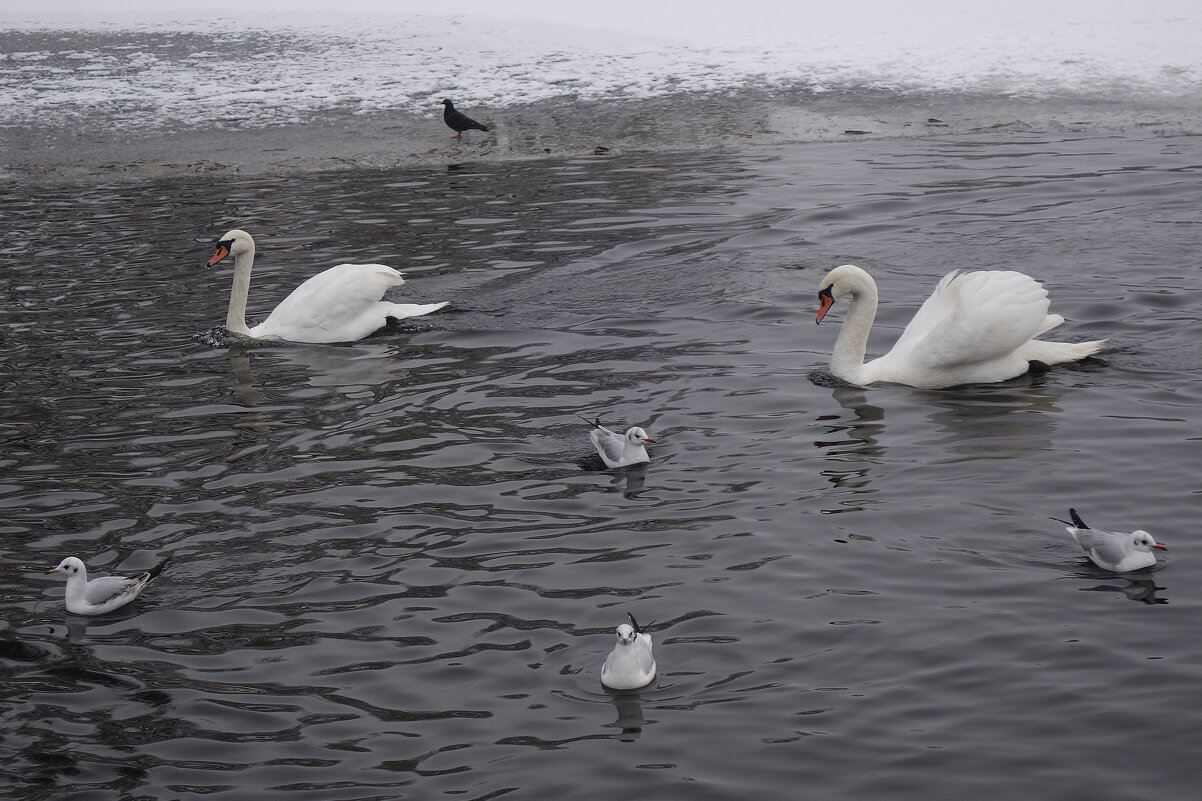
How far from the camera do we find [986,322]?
8906 millimetres

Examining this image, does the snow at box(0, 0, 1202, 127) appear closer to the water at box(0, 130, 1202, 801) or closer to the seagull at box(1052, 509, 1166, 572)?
the water at box(0, 130, 1202, 801)

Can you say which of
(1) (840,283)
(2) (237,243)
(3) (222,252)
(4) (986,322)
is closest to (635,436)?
(4) (986,322)

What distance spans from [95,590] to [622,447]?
2883mm

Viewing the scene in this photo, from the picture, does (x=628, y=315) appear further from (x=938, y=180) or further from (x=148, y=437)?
(x=938, y=180)

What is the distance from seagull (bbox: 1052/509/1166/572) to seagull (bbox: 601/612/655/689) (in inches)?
89.7

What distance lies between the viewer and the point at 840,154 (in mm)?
17062

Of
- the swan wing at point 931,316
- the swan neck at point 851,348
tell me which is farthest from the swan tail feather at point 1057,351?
the swan neck at point 851,348

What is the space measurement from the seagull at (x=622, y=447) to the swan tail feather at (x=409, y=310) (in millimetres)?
4052

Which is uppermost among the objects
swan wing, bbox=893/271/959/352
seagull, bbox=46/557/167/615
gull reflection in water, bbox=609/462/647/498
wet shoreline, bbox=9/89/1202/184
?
wet shoreline, bbox=9/89/1202/184

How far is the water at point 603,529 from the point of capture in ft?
16.5

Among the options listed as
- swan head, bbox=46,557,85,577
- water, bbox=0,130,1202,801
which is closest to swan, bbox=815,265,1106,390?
water, bbox=0,130,1202,801

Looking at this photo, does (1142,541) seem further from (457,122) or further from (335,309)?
(457,122)

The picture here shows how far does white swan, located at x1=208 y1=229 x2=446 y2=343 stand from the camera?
1107cm

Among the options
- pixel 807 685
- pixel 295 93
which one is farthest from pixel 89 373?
pixel 295 93
